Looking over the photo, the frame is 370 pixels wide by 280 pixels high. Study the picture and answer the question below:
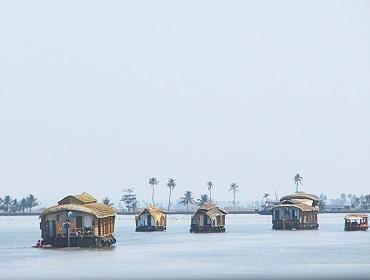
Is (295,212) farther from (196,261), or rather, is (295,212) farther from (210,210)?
(196,261)

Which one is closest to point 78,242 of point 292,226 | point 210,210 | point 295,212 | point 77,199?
point 77,199

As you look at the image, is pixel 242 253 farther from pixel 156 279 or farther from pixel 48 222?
pixel 156 279

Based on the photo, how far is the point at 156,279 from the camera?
78875 mm

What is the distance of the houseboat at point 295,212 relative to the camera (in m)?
168

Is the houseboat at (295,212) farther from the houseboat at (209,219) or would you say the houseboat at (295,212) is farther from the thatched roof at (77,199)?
the thatched roof at (77,199)

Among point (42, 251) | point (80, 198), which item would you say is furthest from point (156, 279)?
point (80, 198)

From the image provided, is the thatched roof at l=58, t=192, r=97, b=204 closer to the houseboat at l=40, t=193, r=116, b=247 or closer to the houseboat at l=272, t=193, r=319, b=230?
the houseboat at l=40, t=193, r=116, b=247

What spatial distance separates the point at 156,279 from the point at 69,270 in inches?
407

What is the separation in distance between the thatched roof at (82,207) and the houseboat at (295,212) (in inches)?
2023

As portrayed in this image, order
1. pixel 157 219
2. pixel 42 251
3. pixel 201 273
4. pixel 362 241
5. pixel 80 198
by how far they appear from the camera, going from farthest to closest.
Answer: pixel 157 219 → pixel 362 241 → pixel 80 198 → pixel 42 251 → pixel 201 273

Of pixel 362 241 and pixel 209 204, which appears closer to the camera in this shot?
pixel 362 241

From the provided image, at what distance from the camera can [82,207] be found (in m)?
109

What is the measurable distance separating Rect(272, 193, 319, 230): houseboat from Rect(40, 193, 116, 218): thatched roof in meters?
51.4

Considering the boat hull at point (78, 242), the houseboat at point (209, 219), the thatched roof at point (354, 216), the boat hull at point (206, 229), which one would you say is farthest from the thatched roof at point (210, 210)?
the boat hull at point (78, 242)
